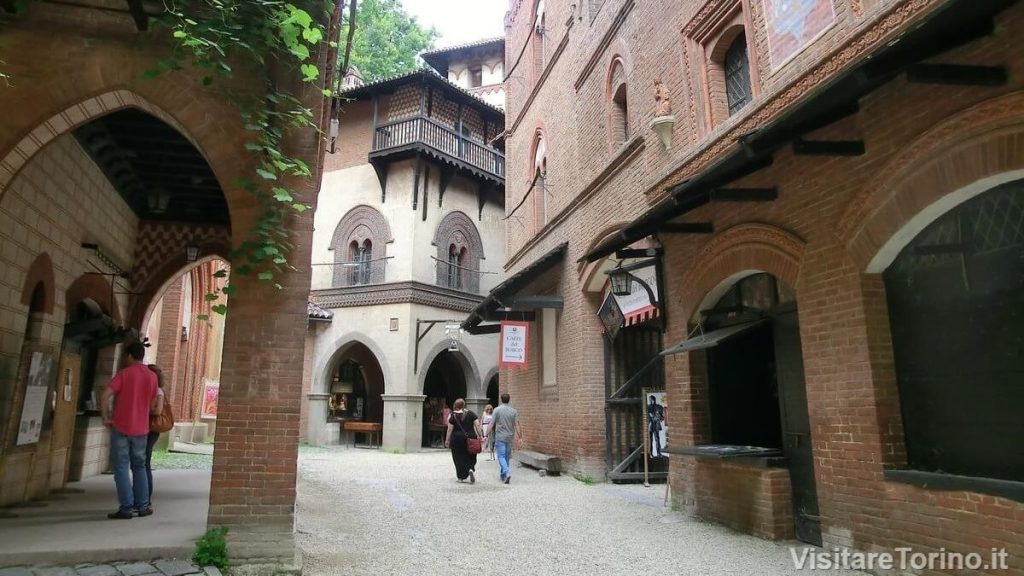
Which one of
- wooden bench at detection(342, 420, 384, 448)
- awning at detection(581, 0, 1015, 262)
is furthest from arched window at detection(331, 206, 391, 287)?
awning at detection(581, 0, 1015, 262)

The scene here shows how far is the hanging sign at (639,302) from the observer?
9211 mm

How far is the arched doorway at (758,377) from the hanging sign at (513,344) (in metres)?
5.49

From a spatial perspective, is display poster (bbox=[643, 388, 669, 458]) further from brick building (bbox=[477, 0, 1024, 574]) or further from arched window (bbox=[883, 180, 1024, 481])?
arched window (bbox=[883, 180, 1024, 481])

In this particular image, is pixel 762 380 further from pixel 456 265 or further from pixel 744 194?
pixel 456 265

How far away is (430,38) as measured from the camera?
1270 inches

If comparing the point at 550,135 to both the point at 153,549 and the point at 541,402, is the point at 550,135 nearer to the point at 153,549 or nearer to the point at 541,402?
the point at 541,402

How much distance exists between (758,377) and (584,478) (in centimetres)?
437

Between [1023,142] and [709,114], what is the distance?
13.4 ft

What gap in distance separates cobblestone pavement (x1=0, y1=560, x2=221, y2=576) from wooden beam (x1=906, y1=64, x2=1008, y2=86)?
19.4ft

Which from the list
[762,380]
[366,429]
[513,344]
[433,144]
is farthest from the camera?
[366,429]

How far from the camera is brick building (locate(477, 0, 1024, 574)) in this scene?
3.95 metres

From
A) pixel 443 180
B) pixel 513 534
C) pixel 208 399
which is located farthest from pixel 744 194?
pixel 208 399

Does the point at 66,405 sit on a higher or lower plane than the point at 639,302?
lower

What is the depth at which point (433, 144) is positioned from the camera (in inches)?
781
